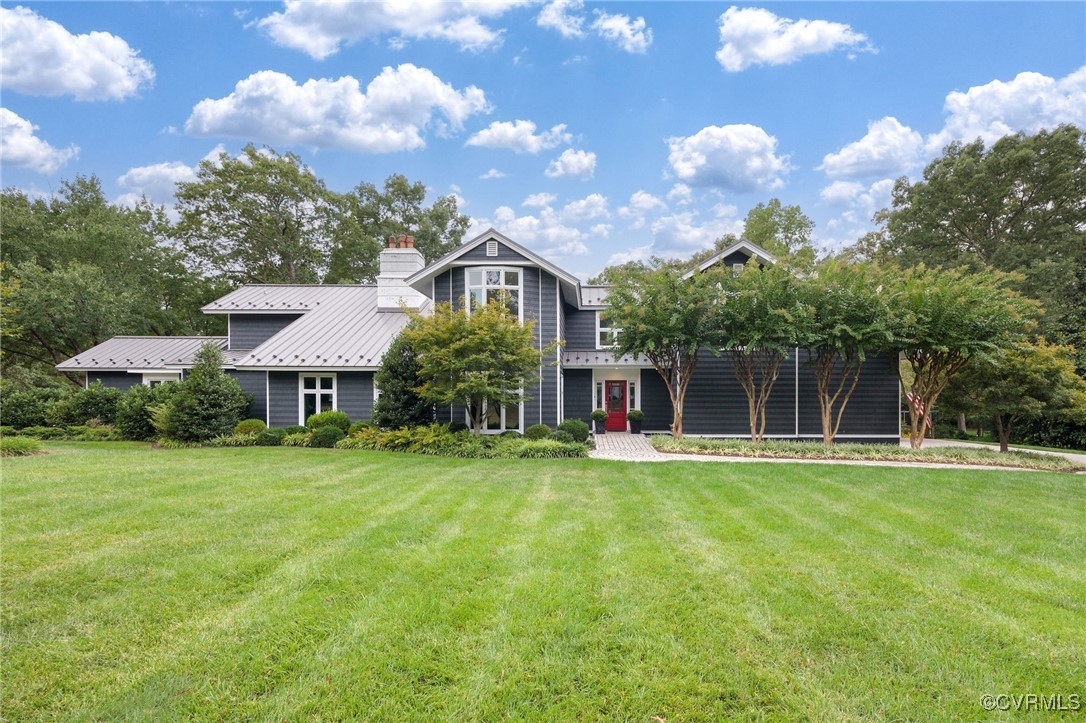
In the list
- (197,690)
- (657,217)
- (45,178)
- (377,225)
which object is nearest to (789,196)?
(657,217)

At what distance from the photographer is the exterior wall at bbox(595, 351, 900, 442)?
54.4 feet

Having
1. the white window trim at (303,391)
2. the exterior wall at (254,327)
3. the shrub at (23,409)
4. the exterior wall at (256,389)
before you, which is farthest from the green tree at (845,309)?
the shrub at (23,409)

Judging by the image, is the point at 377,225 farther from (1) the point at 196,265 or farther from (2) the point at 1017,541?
(2) the point at 1017,541

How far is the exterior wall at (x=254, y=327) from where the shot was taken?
18672mm

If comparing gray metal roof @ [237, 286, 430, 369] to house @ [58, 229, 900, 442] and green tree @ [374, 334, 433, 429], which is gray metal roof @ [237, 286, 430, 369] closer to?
house @ [58, 229, 900, 442]

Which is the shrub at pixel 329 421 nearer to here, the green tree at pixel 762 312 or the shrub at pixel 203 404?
the shrub at pixel 203 404

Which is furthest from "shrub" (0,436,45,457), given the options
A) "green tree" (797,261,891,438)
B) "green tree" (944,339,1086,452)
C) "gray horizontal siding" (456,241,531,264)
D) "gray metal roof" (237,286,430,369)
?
"green tree" (944,339,1086,452)

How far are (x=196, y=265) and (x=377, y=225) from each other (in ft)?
38.1

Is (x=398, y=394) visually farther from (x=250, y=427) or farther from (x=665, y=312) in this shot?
(x=665, y=312)

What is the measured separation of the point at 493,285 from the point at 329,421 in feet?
21.6

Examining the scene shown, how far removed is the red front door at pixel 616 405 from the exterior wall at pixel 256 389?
12.6 meters

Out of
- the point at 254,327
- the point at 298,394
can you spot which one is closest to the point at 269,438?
the point at 298,394

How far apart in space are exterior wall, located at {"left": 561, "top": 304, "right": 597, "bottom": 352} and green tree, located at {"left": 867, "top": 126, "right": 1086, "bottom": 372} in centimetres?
1903

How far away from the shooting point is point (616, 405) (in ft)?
62.3
